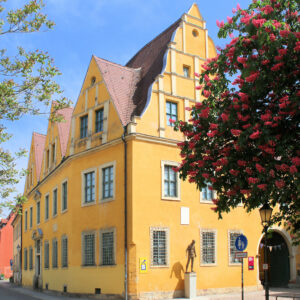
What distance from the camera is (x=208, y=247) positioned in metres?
23.7

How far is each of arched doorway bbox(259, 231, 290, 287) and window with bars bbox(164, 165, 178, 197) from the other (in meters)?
8.08

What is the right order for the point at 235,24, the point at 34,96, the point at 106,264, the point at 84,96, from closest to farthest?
the point at 235,24 < the point at 34,96 < the point at 106,264 < the point at 84,96

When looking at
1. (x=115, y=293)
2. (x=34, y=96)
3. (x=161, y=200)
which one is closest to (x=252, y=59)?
(x=34, y=96)

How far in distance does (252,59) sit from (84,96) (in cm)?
1729

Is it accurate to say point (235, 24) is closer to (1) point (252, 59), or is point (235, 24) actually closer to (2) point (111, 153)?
(1) point (252, 59)

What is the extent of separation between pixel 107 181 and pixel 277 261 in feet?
40.1

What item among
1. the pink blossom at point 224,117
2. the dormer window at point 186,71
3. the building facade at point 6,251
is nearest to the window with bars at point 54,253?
the dormer window at point 186,71

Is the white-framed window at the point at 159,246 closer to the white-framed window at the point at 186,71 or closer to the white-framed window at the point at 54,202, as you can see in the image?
the white-framed window at the point at 186,71

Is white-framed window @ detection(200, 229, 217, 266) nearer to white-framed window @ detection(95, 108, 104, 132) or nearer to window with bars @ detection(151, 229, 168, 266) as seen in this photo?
window with bars @ detection(151, 229, 168, 266)

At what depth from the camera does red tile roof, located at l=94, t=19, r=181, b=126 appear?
77.2 ft

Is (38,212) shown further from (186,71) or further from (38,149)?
(186,71)

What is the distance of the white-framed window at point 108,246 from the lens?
22.2 metres

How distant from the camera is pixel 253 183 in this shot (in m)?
9.62

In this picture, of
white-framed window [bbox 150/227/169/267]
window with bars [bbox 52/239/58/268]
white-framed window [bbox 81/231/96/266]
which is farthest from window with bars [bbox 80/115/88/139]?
window with bars [bbox 52/239/58/268]
